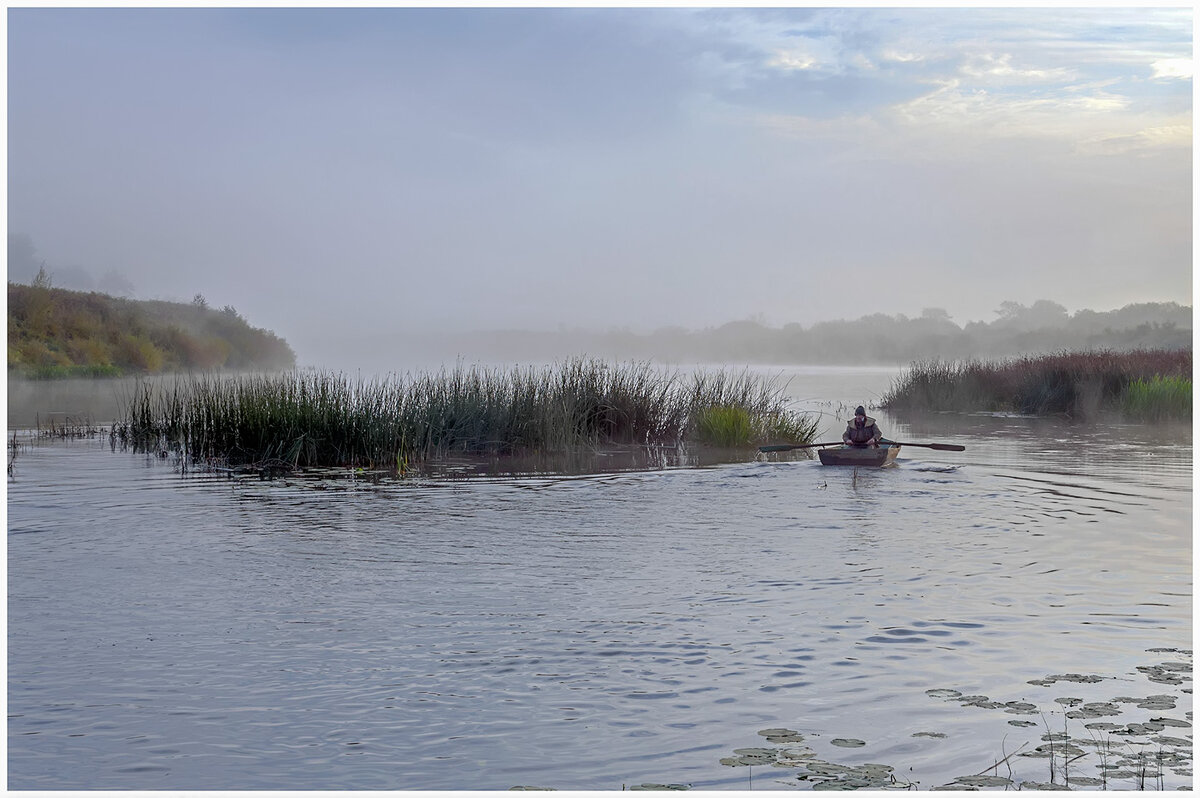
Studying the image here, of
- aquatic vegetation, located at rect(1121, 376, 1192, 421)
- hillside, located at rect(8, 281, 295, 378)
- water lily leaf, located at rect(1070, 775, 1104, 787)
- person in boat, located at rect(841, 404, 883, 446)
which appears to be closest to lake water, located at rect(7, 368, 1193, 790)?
water lily leaf, located at rect(1070, 775, 1104, 787)

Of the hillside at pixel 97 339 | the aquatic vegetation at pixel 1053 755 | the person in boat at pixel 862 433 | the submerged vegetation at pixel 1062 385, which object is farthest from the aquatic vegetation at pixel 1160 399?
the hillside at pixel 97 339

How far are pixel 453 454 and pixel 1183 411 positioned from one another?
60.8 ft

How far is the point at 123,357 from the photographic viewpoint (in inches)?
2260

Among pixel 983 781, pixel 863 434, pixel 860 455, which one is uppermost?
pixel 863 434

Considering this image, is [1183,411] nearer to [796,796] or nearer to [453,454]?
[453,454]

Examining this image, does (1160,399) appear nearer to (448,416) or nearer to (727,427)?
(727,427)

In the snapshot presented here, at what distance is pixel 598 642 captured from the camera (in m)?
6.93

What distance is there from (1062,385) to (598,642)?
27.6 m

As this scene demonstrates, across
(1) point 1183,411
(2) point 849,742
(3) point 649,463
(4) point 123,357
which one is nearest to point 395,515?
(3) point 649,463

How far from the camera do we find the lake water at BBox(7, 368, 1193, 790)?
4.97m

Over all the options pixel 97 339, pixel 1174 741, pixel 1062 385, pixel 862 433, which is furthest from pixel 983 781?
pixel 97 339

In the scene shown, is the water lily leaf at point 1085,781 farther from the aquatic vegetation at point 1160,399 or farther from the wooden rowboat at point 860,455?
the aquatic vegetation at point 1160,399

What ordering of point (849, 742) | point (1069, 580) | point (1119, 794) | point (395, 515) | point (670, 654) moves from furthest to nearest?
point (395, 515) → point (1069, 580) → point (670, 654) → point (849, 742) → point (1119, 794)

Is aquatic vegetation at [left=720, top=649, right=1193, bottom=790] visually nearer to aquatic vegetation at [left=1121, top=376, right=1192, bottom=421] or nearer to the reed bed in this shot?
the reed bed
